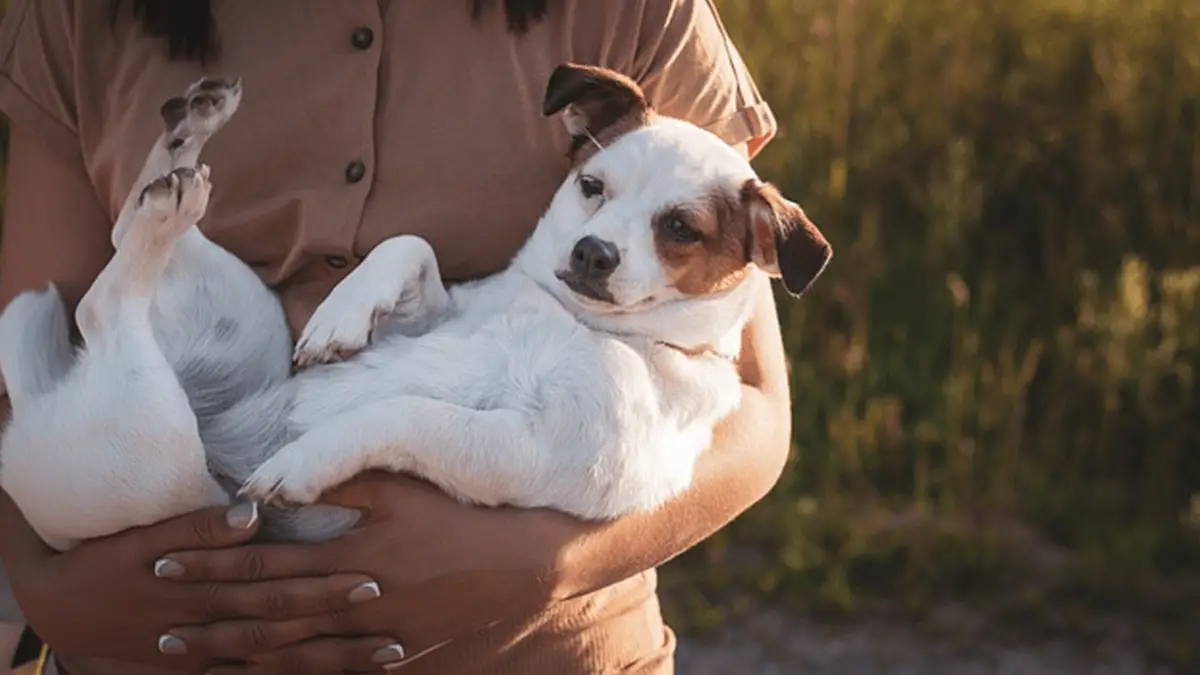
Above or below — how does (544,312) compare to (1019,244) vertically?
above

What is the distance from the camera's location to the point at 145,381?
151cm

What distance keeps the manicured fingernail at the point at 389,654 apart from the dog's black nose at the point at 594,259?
17.3 inches

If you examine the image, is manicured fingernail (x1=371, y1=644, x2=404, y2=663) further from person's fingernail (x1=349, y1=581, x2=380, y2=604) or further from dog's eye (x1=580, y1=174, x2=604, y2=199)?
dog's eye (x1=580, y1=174, x2=604, y2=199)

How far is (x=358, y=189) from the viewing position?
1.64m

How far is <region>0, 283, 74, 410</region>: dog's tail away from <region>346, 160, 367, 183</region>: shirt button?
36 cm

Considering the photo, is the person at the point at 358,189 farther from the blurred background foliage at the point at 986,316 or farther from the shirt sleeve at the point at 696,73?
the blurred background foliage at the point at 986,316

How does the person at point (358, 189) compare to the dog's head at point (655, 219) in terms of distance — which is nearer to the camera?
the person at point (358, 189)

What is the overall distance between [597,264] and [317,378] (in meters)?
0.32

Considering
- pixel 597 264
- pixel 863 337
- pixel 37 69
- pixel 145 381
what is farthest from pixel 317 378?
pixel 863 337

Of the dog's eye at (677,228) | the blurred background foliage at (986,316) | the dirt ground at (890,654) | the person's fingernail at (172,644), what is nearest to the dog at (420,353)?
the dog's eye at (677,228)

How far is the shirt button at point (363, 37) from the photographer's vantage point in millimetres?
1666

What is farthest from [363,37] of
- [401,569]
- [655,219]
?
[401,569]

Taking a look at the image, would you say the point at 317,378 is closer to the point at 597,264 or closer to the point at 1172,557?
the point at 597,264

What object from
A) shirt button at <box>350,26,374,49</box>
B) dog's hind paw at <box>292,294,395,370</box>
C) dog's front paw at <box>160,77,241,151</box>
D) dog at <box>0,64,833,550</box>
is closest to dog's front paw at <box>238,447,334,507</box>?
dog at <box>0,64,833,550</box>
